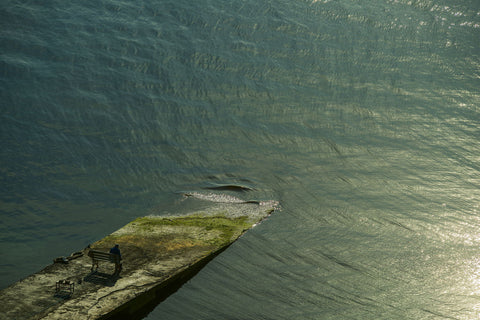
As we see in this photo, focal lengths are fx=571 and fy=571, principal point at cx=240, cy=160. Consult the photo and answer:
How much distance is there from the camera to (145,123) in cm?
2770

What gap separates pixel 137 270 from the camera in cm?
1911

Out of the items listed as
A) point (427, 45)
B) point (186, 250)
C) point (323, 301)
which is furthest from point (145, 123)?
point (427, 45)

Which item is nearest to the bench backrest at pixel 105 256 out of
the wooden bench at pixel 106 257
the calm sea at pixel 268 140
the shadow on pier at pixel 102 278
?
the wooden bench at pixel 106 257

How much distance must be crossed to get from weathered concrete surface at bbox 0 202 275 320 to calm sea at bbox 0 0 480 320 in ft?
2.03

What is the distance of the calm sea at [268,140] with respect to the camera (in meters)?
20.1

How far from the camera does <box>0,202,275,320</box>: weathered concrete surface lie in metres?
17.2

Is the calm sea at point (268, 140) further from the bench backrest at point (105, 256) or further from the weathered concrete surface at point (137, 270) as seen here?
the bench backrest at point (105, 256)

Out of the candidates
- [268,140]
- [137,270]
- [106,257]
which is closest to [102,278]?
[106,257]

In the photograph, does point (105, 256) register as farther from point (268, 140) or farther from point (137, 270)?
point (268, 140)

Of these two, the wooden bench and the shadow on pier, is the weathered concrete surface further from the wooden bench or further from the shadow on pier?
the wooden bench

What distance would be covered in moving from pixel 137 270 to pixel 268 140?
10749mm

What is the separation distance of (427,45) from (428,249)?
16.8 metres

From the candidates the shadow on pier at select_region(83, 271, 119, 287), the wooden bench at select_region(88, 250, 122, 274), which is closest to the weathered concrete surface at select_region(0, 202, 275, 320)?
the shadow on pier at select_region(83, 271, 119, 287)

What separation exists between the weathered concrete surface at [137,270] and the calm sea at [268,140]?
2.03ft
